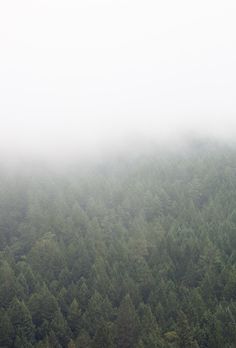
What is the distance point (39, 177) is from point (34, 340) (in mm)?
→ 67340

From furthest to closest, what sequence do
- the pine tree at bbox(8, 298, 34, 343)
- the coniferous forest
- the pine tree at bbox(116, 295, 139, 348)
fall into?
the pine tree at bbox(8, 298, 34, 343) → the coniferous forest → the pine tree at bbox(116, 295, 139, 348)

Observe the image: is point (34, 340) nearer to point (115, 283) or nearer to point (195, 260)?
point (115, 283)

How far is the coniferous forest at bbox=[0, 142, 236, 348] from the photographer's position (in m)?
54.5

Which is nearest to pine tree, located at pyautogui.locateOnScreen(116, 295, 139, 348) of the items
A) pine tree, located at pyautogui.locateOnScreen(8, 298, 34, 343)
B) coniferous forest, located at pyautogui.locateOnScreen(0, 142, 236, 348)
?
coniferous forest, located at pyautogui.locateOnScreen(0, 142, 236, 348)

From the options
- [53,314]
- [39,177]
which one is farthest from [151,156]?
[53,314]

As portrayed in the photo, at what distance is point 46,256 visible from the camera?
246 feet

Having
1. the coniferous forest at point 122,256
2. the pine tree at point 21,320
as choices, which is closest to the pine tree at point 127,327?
the coniferous forest at point 122,256

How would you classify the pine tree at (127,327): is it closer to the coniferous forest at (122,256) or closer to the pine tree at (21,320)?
the coniferous forest at (122,256)

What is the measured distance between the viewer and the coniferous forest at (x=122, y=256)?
54469 millimetres

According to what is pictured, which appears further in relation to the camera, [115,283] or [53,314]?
[115,283]

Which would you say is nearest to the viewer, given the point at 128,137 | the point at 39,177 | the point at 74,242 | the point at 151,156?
the point at 74,242

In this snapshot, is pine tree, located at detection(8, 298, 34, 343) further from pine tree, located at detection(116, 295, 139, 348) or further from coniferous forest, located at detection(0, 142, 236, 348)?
pine tree, located at detection(116, 295, 139, 348)

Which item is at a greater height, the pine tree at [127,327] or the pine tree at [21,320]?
the pine tree at [21,320]

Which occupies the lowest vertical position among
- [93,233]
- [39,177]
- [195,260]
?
[195,260]
